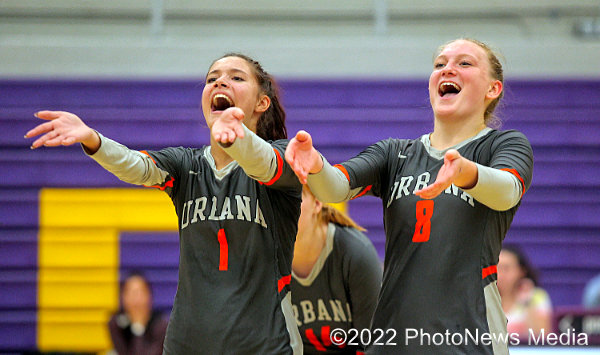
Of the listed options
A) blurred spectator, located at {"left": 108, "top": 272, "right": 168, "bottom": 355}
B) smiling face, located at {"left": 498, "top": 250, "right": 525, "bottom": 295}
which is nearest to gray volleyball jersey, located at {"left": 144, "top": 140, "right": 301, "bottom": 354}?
smiling face, located at {"left": 498, "top": 250, "right": 525, "bottom": 295}

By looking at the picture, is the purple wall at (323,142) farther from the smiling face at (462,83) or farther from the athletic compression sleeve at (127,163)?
the athletic compression sleeve at (127,163)

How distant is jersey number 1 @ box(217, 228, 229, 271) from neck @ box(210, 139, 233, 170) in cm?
31

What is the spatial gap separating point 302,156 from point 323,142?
5.46m

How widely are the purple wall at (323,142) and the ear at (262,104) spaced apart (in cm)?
470

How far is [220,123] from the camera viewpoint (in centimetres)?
242

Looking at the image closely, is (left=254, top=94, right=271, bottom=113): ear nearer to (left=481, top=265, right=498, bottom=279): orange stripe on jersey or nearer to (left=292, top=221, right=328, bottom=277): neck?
(left=292, top=221, right=328, bottom=277): neck

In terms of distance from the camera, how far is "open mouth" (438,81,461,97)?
2.77 metres

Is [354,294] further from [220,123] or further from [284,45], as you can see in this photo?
[284,45]

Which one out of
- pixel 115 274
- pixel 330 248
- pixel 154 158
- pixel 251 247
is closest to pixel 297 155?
pixel 251 247

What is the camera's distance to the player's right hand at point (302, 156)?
2322 millimetres

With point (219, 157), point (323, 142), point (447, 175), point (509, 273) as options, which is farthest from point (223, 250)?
point (323, 142)

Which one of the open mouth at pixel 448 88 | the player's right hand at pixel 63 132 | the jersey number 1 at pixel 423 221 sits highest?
the open mouth at pixel 448 88

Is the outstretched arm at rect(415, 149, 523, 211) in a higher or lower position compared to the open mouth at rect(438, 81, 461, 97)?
lower

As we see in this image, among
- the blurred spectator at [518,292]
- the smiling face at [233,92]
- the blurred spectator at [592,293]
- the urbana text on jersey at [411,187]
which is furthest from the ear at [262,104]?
the blurred spectator at [592,293]
